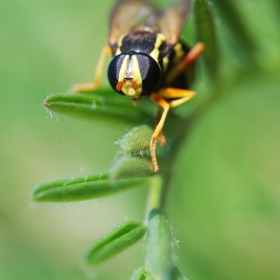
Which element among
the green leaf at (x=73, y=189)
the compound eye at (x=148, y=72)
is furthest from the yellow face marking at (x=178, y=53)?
the green leaf at (x=73, y=189)

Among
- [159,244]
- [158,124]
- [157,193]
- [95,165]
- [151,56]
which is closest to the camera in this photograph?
[159,244]

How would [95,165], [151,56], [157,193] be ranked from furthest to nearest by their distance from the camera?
[95,165] → [151,56] → [157,193]

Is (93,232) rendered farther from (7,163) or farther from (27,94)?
(27,94)

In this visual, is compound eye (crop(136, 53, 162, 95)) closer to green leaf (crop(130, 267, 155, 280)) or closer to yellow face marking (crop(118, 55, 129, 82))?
yellow face marking (crop(118, 55, 129, 82))

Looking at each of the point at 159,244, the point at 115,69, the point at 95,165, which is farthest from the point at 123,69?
the point at 95,165

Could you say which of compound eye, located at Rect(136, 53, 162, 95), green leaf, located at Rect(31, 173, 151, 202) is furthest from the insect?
green leaf, located at Rect(31, 173, 151, 202)

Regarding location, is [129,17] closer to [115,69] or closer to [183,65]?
[183,65]

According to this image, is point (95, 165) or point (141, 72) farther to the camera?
point (95, 165)
